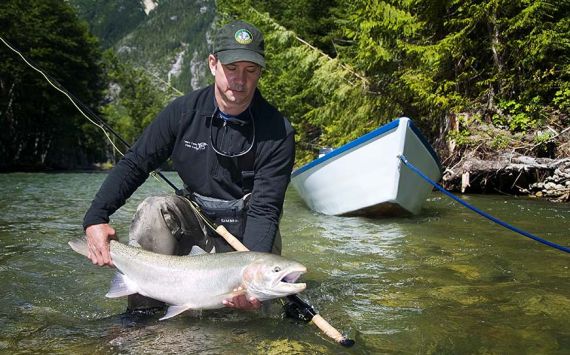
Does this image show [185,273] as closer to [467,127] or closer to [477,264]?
[477,264]

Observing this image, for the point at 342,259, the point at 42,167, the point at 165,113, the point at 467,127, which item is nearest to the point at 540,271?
the point at 342,259

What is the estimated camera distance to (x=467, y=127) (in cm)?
1416

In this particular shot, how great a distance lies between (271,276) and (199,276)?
51 centimetres

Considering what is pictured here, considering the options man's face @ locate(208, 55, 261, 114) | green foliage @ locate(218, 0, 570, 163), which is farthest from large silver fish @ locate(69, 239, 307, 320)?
green foliage @ locate(218, 0, 570, 163)

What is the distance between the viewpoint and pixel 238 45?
130 inches

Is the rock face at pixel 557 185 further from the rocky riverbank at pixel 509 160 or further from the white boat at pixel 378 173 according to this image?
the white boat at pixel 378 173

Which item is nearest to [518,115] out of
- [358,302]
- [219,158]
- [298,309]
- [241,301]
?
[358,302]

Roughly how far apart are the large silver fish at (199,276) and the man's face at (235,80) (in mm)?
1088

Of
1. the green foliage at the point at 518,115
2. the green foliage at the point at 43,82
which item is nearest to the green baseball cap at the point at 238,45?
the green foliage at the point at 518,115

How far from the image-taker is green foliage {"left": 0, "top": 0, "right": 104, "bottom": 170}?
36.4 m

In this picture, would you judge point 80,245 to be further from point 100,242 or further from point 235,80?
point 235,80

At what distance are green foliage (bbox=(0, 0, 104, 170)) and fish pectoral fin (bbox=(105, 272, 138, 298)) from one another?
35.5 meters

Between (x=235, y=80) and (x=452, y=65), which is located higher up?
(x=452, y=65)

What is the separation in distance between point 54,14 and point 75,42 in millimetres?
2757
